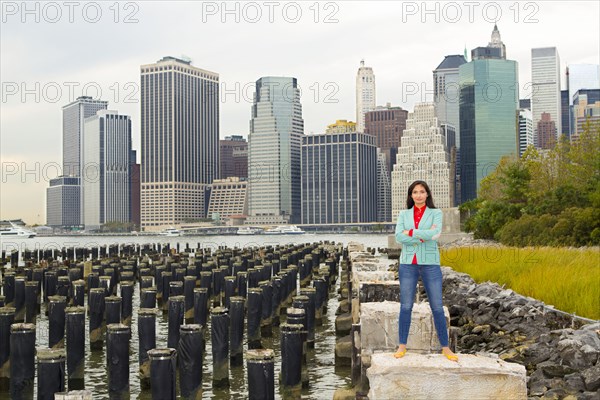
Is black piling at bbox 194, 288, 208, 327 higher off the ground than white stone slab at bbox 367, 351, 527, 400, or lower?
lower

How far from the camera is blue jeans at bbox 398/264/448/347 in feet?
28.2

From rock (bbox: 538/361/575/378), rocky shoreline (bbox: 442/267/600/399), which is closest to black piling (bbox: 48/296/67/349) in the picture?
rocky shoreline (bbox: 442/267/600/399)

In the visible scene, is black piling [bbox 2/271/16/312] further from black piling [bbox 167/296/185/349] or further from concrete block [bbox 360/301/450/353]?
concrete block [bbox 360/301/450/353]

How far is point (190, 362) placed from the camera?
11000 mm

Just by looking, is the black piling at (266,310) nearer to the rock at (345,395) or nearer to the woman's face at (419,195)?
the rock at (345,395)

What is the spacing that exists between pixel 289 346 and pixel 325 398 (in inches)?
85.5

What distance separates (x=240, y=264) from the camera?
1316 inches

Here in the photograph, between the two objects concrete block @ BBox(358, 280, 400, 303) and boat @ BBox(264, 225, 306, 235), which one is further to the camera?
boat @ BBox(264, 225, 306, 235)

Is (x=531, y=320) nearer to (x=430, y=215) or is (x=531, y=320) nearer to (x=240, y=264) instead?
(x=430, y=215)

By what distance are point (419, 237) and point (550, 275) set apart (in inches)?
386

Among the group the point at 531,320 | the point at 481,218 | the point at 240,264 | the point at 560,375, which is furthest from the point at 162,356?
the point at 481,218

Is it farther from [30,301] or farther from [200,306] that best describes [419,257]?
[30,301]

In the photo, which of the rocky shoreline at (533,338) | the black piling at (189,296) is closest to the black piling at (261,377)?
the rocky shoreline at (533,338)

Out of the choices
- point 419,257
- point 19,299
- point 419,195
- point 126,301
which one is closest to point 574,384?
point 419,257
